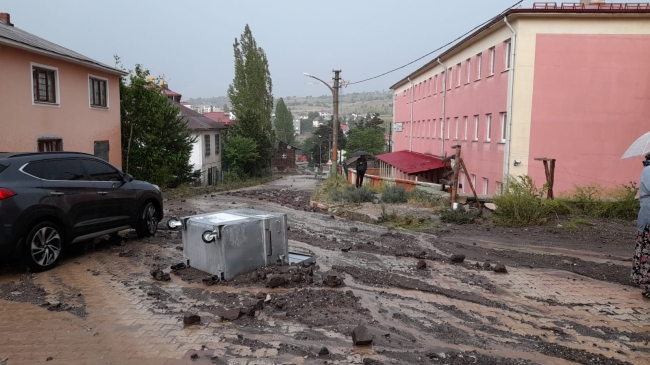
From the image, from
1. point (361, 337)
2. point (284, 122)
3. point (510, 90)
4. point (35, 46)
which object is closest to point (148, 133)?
point (35, 46)

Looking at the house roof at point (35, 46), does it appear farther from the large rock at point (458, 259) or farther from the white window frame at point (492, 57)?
the white window frame at point (492, 57)

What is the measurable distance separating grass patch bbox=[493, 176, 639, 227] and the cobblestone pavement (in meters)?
4.43

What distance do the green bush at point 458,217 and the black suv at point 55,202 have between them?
734 centimetres

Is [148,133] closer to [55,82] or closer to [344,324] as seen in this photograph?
[55,82]

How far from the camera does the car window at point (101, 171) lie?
25.7ft

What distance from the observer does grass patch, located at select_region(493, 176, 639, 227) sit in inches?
456

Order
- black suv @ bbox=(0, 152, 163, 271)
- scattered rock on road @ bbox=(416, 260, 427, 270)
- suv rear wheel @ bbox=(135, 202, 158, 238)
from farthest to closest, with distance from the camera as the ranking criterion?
suv rear wheel @ bbox=(135, 202, 158, 238) < scattered rock on road @ bbox=(416, 260, 427, 270) < black suv @ bbox=(0, 152, 163, 271)

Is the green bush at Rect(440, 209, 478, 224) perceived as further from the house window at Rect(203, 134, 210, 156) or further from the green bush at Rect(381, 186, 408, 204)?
the house window at Rect(203, 134, 210, 156)

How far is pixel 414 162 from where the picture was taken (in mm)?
33375

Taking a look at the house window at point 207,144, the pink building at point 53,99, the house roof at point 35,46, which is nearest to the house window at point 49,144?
the pink building at point 53,99

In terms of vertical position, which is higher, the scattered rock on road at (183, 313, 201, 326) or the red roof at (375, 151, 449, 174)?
the red roof at (375, 151, 449, 174)

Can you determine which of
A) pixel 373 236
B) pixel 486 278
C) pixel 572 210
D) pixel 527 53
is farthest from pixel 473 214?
pixel 527 53

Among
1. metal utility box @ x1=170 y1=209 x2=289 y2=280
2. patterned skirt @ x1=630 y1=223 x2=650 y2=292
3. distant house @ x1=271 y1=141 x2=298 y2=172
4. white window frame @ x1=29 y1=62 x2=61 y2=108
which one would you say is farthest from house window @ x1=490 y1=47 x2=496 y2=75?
distant house @ x1=271 y1=141 x2=298 y2=172

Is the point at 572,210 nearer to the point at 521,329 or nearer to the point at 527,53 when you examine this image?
the point at 521,329
